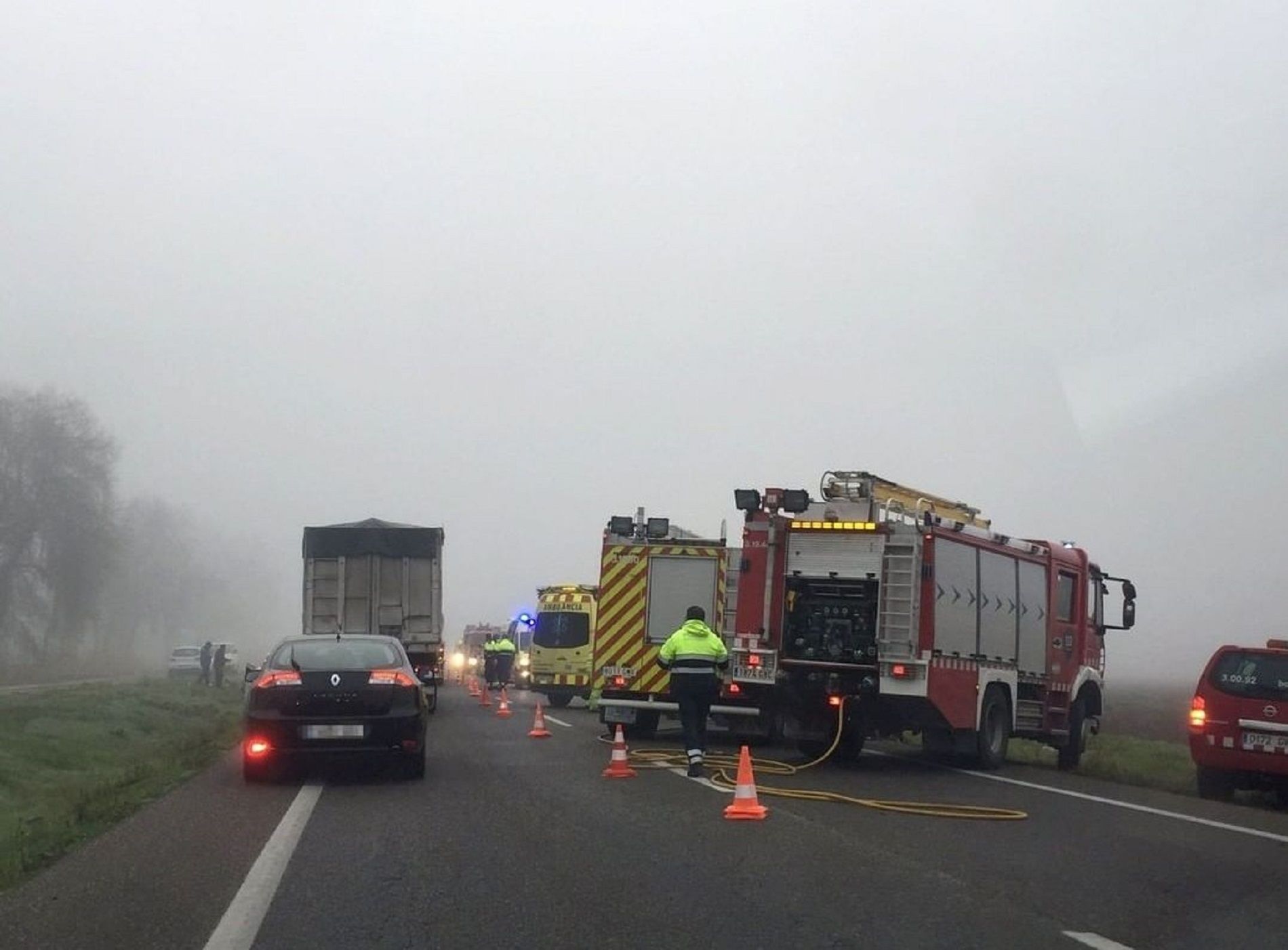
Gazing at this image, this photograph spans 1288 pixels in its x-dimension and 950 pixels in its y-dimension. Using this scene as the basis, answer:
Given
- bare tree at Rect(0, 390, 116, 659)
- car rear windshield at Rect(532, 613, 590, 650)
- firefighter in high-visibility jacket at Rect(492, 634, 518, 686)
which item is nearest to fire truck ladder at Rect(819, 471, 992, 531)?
car rear windshield at Rect(532, 613, 590, 650)

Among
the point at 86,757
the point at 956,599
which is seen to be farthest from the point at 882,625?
the point at 86,757

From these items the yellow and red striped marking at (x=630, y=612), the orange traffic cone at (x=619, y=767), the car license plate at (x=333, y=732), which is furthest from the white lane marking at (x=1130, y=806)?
the car license plate at (x=333, y=732)

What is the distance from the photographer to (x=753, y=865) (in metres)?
9.43

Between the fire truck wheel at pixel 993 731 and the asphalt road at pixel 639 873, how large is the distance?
3.01 meters

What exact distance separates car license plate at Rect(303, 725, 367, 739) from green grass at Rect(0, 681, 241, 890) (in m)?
1.53

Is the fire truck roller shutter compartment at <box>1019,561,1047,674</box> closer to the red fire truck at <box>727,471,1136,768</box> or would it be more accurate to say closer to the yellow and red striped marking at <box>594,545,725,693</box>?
the red fire truck at <box>727,471,1136,768</box>

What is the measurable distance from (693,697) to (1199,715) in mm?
5028

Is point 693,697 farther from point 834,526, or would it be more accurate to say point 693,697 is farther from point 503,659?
point 503,659

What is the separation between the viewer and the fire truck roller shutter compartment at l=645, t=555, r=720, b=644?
21.1 metres

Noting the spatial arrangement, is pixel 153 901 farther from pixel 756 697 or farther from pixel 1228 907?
pixel 756 697

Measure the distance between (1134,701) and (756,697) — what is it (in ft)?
115

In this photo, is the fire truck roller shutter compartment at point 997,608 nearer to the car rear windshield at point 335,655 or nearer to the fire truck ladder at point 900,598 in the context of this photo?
the fire truck ladder at point 900,598

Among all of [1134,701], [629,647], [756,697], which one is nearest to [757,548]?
[756,697]

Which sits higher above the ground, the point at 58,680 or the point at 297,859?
the point at 297,859
